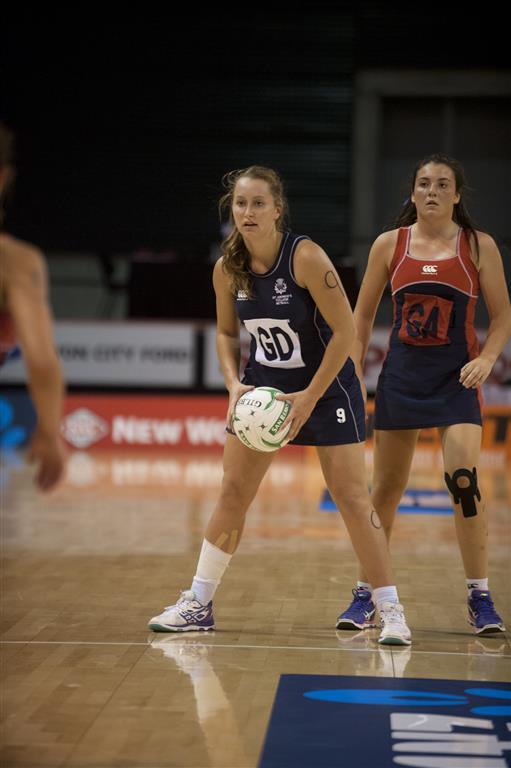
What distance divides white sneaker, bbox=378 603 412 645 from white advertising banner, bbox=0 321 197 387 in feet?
25.0

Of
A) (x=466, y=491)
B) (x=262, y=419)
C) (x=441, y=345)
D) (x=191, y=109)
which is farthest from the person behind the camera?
(x=191, y=109)

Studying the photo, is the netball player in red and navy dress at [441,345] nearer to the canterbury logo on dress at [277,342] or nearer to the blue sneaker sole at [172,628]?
the canterbury logo on dress at [277,342]

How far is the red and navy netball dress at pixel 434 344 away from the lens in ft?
15.6

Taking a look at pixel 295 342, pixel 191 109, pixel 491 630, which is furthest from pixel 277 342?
pixel 191 109

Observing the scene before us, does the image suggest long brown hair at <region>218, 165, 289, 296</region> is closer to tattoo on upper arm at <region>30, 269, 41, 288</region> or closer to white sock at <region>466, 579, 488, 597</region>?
white sock at <region>466, 579, 488, 597</region>

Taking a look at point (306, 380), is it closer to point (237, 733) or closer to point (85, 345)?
point (237, 733)

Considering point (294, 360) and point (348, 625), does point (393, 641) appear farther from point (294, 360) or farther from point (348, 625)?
point (294, 360)

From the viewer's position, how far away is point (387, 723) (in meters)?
3.49

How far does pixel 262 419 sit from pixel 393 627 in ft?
3.32

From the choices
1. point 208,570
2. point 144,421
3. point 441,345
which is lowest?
point 208,570

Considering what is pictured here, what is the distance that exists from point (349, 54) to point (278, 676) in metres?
13.3

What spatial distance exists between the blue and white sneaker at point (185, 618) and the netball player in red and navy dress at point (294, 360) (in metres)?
0.01

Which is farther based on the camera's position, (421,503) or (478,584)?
(421,503)

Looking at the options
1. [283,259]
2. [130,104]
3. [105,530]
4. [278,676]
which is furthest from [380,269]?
[130,104]
